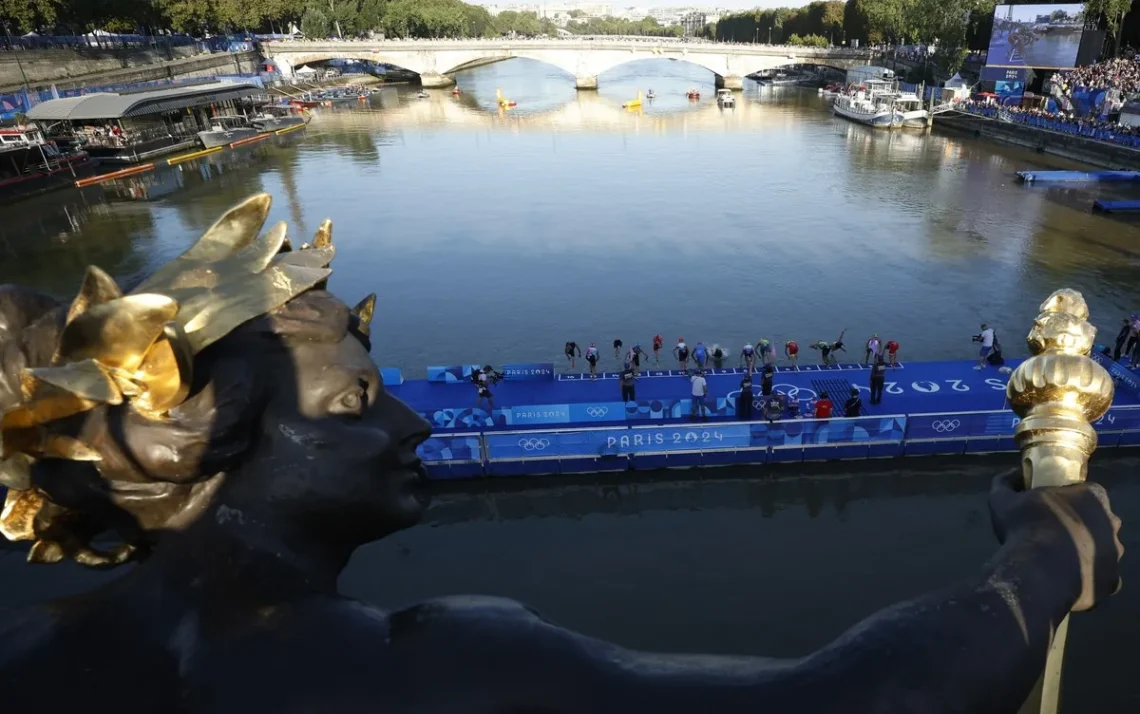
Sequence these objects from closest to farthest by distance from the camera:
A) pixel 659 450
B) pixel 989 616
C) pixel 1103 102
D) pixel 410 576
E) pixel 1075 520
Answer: pixel 989 616, pixel 1075 520, pixel 410 576, pixel 659 450, pixel 1103 102

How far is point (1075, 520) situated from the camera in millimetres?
2035

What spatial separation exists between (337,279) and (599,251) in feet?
33.9

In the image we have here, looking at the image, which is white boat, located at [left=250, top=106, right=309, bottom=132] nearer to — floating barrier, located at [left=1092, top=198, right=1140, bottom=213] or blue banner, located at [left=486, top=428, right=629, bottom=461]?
blue banner, located at [left=486, top=428, right=629, bottom=461]

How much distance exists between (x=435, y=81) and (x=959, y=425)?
94195mm


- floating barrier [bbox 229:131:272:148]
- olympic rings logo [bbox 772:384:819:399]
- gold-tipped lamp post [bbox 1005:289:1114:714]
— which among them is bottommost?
olympic rings logo [bbox 772:384:819:399]

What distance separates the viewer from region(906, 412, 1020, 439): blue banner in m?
14.3

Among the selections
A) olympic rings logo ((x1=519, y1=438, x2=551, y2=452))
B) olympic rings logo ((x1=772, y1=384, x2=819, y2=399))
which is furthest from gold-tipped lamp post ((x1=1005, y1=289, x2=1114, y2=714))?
olympic rings logo ((x1=772, y1=384, x2=819, y2=399))

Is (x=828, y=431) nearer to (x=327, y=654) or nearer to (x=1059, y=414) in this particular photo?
(x=1059, y=414)

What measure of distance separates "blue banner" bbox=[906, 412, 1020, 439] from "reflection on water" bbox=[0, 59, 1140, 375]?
542 centimetres

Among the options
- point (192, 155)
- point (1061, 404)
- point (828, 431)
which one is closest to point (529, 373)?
point (828, 431)

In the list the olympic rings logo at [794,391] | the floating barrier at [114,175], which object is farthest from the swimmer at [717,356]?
the floating barrier at [114,175]

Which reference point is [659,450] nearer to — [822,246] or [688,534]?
[688,534]

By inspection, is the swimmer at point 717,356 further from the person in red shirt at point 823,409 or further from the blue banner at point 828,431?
the blue banner at point 828,431

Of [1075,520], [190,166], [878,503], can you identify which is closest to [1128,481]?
[878,503]
